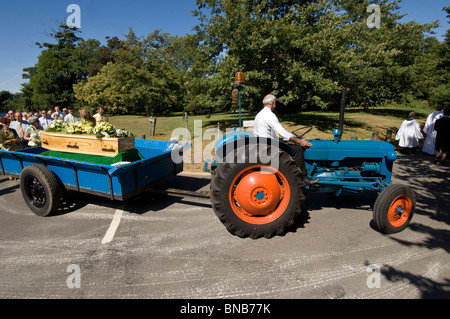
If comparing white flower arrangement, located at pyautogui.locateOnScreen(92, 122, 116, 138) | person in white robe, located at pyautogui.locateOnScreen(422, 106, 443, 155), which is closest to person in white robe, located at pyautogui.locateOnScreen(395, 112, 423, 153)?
person in white robe, located at pyautogui.locateOnScreen(422, 106, 443, 155)

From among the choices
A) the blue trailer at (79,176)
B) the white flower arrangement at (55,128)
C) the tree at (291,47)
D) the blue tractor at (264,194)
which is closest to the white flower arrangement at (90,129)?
the white flower arrangement at (55,128)

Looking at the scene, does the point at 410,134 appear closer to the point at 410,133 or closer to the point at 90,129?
the point at 410,133

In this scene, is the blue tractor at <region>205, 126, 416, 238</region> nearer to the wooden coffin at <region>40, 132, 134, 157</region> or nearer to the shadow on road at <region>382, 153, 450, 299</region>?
the shadow on road at <region>382, 153, 450, 299</region>

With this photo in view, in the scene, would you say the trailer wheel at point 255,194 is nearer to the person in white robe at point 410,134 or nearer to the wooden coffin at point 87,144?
the wooden coffin at point 87,144

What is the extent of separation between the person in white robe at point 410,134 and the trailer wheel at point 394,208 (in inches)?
260

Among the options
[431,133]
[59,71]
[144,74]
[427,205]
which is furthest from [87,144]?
[59,71]

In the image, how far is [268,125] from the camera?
373 centimetres

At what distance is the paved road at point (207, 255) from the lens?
2.50 metres

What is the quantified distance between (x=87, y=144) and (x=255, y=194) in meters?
3.08

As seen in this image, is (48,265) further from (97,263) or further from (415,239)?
(415,239)

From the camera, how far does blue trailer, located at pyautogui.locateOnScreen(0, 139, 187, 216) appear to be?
3676 millimetres

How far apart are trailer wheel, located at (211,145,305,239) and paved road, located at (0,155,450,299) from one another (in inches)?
9.3

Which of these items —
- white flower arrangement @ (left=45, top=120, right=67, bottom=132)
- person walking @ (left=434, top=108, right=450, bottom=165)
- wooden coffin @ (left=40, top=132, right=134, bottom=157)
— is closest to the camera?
wooden coffin @ (left=40, top=132, right=134, bottom=157)

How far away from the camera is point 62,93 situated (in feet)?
133
